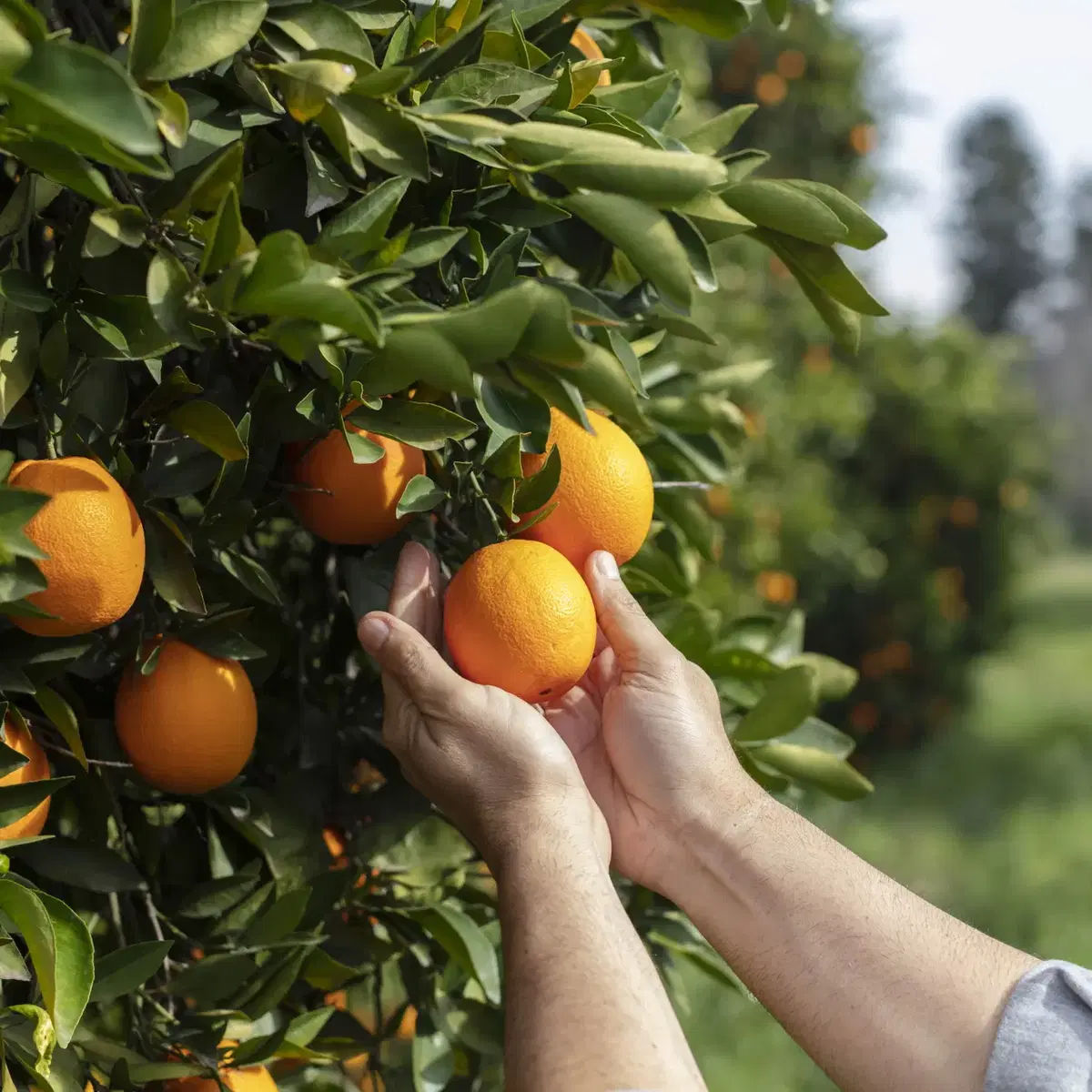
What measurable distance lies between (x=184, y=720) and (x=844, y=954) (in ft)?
2.02

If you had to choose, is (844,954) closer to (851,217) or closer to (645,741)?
(645,741)

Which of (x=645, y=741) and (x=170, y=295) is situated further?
(x=645, y=741)

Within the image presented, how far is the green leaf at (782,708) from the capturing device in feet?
3.76

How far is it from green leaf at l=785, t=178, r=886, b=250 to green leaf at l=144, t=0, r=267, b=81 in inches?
16.6

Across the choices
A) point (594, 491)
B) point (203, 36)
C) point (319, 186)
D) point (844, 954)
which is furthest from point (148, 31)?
point (844, 954)

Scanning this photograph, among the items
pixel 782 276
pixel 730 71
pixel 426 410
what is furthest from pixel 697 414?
pixel 730 71

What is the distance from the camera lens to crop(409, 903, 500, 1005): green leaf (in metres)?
1.01

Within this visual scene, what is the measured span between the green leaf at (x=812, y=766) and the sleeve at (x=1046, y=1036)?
25cm

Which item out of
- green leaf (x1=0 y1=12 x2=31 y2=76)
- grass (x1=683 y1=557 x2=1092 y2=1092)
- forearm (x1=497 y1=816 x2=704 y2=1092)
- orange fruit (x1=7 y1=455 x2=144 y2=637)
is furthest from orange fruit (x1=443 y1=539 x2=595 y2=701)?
grass (x1=683 y1=557 x2=1092 y2=1092)

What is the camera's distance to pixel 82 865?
2.90 feet

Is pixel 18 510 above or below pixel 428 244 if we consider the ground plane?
below

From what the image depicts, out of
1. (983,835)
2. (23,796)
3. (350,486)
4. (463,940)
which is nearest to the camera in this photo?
(23,796)

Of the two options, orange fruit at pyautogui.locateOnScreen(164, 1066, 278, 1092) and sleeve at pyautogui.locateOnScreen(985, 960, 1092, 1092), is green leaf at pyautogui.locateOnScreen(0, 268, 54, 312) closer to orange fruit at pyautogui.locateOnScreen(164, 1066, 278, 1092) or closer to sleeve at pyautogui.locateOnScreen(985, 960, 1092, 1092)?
orange fruit at pyautogui.locateOnScreen(164, 1066, 278, 1092)

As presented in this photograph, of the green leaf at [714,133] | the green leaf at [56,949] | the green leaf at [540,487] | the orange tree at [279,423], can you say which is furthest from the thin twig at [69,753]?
the green leaf at [714,133]
